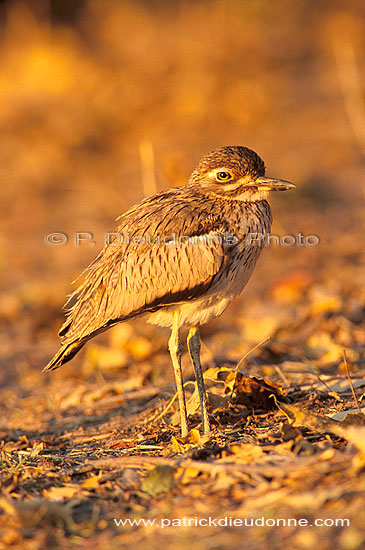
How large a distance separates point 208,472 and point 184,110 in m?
10.0

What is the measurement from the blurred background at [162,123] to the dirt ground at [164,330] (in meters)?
0.04

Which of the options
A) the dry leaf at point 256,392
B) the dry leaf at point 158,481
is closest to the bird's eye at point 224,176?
the dry leaf at point 256,392

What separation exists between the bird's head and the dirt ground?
965 mm

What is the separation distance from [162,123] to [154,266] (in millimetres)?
8307

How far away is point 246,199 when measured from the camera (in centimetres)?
420

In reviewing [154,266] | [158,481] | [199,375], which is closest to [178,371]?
[199,375]

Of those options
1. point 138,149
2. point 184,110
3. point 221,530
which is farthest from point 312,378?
point 184,110

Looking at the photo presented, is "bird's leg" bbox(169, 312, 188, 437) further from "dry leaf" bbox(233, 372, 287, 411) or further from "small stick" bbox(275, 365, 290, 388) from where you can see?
"small stick" bbox(275, 365, 290, 388)

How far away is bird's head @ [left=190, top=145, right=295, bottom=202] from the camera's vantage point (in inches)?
164

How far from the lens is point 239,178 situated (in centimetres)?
420

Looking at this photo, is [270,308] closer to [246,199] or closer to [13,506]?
[246,199]

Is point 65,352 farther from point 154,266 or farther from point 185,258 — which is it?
point 185,258

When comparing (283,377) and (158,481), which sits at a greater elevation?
(158,481)

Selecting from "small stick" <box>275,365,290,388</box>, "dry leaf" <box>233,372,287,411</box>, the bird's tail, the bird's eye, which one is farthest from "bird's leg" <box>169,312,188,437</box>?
the bird's eye
